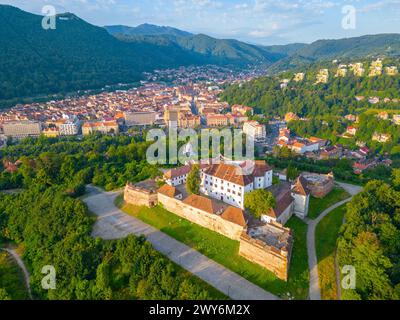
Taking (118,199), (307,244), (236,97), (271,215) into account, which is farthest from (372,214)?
(236,97)

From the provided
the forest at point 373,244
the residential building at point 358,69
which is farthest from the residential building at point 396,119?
the forest at point 373,244

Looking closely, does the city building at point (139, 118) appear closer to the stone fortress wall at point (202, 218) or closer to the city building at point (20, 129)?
the city building at point (20, 129)

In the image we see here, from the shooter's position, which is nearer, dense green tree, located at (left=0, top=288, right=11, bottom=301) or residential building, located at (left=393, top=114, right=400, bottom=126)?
dense green tree, located at (left=0, top=288, right=11, bottom=301)

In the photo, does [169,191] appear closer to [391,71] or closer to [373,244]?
[373,244]

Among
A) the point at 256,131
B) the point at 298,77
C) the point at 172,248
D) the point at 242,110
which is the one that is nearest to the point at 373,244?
the point at 172,248

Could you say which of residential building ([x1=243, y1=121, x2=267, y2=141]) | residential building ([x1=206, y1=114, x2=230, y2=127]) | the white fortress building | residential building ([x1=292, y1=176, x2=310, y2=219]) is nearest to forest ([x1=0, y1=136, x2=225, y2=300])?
the white fortress building

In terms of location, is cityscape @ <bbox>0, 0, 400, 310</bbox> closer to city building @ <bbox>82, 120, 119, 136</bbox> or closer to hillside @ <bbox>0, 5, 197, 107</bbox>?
city building @ <bbox>82, 120, 119, 136</bbox>

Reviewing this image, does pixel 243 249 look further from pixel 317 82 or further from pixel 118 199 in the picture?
pixel 317 82
